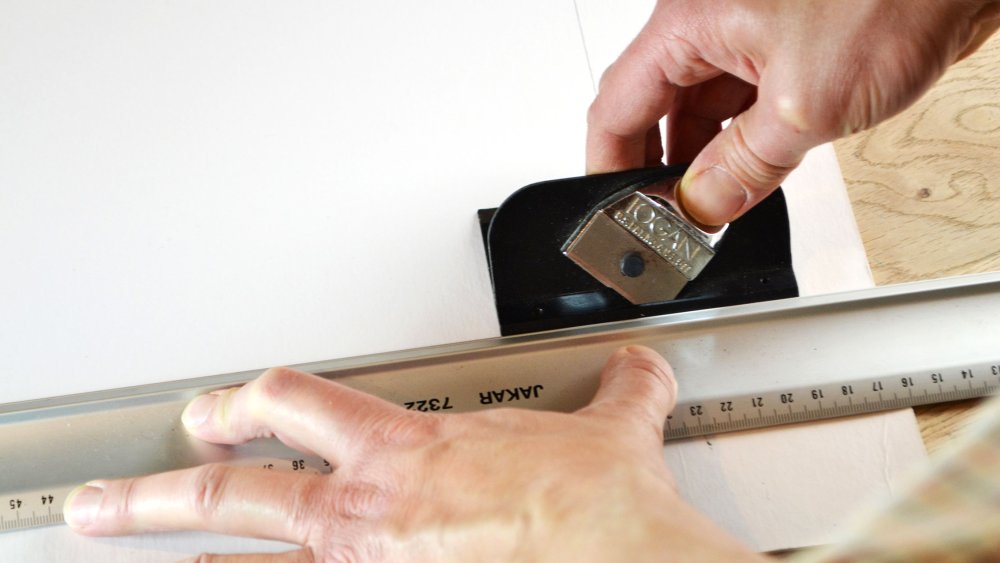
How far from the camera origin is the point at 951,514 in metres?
0.34

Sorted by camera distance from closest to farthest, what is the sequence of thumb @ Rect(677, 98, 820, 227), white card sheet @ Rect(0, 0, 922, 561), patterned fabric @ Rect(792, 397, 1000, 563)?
patterned fabric @ Rect(792, 397, 1000, 563) → thumb @ Rect(677, 98, 820, 227) → white card sheet @ Rect(0, 0, 922, 561)

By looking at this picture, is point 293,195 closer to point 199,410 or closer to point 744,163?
point 199,410

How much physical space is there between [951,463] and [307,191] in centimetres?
102

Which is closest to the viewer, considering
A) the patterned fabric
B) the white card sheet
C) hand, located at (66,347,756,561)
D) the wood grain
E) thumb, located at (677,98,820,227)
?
the patterned fabric

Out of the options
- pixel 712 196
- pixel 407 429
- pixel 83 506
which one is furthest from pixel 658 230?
pixel 83 506

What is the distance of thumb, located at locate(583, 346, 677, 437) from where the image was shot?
87 cm

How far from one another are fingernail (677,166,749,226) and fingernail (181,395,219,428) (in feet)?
2.26

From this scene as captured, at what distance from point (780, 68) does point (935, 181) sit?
0.48 meters

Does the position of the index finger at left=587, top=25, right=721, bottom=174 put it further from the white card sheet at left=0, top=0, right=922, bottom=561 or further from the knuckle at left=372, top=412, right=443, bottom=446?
the knuckle at left=372, top=412, right=443, bottom=446

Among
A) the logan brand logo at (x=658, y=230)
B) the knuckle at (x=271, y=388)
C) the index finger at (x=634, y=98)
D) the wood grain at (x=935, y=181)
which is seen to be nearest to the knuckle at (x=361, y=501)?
the knuckle at (x=271, y=388)

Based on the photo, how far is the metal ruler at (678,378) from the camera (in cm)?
98

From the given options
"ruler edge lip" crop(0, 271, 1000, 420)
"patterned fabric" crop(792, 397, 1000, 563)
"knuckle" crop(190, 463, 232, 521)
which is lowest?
"patterned fabric" crop(792, 397, 1000, 563)

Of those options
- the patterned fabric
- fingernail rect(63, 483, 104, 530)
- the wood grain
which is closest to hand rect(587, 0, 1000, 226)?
the wood grain

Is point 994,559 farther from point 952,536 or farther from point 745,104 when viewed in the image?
point 745,104
